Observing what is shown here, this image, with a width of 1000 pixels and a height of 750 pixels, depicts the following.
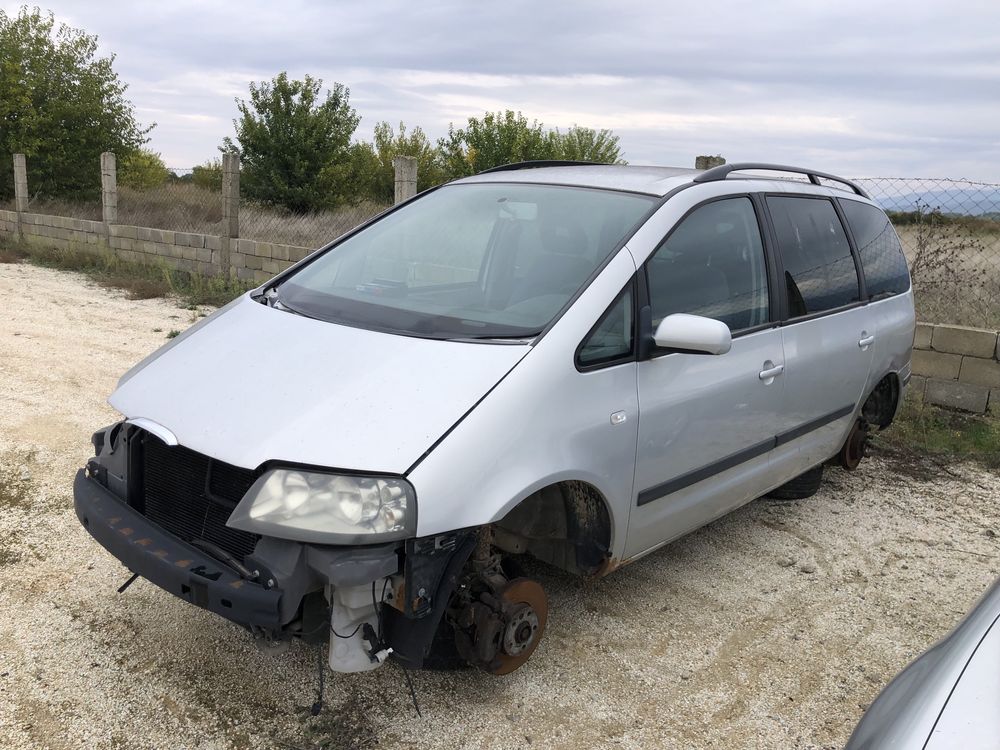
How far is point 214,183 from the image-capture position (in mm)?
16891

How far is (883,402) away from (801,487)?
0.82 metres

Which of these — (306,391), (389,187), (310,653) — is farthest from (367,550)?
(389,187)

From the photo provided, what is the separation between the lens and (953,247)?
7.17m

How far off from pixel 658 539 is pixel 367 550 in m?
1.41

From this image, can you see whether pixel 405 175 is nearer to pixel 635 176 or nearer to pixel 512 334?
pixel 635 176

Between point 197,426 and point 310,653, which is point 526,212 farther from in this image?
point 310,653

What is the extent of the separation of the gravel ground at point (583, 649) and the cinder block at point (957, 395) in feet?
5.33

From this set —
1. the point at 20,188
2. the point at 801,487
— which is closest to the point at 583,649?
the point at 801,487

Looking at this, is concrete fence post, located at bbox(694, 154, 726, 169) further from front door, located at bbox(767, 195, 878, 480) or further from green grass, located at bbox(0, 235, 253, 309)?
green grass, located at bbox(0, 235, 253, 309)

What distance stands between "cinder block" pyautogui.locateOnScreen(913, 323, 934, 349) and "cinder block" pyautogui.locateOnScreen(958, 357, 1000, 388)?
28 cm

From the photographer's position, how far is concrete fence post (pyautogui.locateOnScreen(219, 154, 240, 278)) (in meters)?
10.9

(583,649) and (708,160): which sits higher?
(708,160)

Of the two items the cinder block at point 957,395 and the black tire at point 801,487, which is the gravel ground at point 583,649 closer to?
the black tire at point 801,487

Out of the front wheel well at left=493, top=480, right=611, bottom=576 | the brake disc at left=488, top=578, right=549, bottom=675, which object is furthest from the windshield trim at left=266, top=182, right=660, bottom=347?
the brake disc at left=488, top=578, right=549, bottom=675
